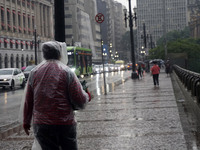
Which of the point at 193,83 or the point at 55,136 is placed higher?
the point at 55,136

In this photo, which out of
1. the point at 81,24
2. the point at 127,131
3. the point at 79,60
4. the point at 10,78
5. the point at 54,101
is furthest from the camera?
the point at 81,24

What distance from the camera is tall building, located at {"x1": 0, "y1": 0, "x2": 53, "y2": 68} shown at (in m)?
79.1

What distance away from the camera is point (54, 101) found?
4.19 meters

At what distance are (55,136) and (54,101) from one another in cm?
34

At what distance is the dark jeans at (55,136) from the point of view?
13.7ft

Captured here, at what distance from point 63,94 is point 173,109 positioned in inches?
350

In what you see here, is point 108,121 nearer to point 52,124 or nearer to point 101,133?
point 101,133

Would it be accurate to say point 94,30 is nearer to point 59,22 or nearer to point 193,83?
point 193,83

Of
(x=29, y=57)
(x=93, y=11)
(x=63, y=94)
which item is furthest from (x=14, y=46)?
(x=63, y=94)

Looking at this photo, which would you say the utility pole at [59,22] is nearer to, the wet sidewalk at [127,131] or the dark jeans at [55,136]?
the wet sidewalk at [127,131]

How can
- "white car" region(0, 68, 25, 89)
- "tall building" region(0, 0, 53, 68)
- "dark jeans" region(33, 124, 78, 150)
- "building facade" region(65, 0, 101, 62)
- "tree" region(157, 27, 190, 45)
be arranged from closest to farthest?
"dark jeans" region(33, 124, 78, 150) → "white car" region(0, 68, 25, 89) → "tall building" region(0, 0, 53, 68) → "building facade" region(65, 0, 101, 62) → "tree" region(157, 27, 190, 45)

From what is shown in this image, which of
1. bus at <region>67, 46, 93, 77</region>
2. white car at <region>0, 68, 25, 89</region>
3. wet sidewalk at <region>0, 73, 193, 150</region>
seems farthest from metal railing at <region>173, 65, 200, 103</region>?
bus at <region>67, 46, 93, 77</region>

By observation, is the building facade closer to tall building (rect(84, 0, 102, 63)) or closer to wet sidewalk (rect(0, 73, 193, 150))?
tall building (rect(84, 0, 102, 63))

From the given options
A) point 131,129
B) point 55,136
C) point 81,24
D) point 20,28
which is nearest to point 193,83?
point 131,129
